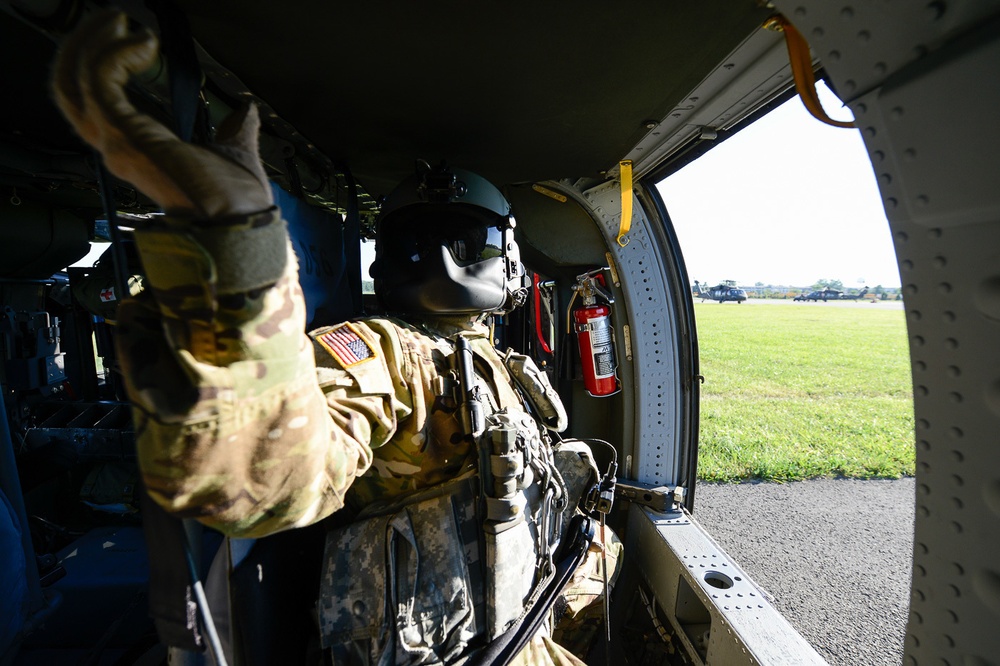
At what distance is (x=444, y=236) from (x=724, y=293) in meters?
37.8

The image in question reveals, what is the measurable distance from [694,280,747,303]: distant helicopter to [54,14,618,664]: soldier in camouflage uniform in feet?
117

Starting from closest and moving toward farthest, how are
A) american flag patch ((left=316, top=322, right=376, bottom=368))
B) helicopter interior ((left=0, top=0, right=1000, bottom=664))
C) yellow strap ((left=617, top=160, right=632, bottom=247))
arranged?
helicopter interior ((left=0, top=0, right=1000, bottom=664))
american flag patch ((left=316, top=322, right=376, bottom=368))
yellow strap ((left=617, top=160, right=632, bottom=247))

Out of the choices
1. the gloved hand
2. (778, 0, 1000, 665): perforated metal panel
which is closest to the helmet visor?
the gloved hand

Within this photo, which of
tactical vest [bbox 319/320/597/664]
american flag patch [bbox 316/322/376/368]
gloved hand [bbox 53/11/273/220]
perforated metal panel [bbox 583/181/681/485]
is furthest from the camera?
perforated metal panel [bbox 583/181/681/485]

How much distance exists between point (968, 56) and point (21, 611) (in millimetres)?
2741

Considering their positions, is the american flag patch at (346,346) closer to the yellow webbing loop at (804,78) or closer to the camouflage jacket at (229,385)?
the camouflage jacket at (229,385)

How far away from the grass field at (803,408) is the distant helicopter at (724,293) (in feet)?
54.8

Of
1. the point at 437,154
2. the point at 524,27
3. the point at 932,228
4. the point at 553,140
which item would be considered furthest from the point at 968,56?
the point at 437,154

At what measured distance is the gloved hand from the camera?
0.49 m

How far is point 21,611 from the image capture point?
1.42 m

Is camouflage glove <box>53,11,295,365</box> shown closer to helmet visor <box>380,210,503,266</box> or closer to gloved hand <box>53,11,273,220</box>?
gloved hand <box>53,11,273,220</box>

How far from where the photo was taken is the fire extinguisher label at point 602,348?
2578 mm

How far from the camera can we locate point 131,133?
514mm

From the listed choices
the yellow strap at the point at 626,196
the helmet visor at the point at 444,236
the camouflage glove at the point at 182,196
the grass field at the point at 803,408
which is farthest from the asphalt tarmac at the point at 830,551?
the camouflage glove at the point at 182,196
